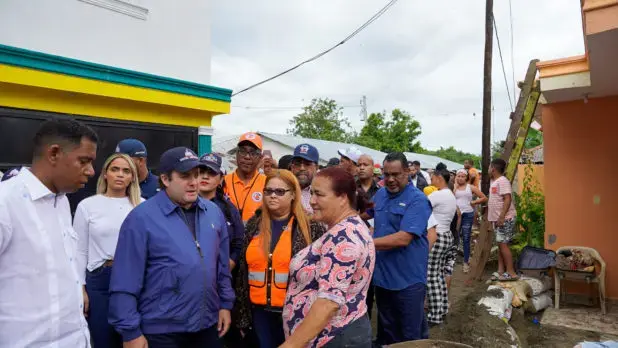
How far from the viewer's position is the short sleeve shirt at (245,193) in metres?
3.76

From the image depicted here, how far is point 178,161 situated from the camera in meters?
2.52

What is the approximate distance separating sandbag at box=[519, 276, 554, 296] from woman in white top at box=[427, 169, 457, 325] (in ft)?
4.21

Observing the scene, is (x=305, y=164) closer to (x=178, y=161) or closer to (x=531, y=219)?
(x=178, y=161)

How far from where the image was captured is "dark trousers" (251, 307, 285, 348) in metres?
2.81

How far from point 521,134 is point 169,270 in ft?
21.2

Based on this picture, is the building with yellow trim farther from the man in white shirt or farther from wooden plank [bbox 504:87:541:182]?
wooden plank [bbox 504:87:541:182]

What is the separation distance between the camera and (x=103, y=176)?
322cm

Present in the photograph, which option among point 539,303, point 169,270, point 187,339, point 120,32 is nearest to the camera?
point 169,270

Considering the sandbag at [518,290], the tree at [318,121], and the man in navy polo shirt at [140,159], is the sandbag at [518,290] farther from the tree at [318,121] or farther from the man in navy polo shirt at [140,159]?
the tree at [318,121]

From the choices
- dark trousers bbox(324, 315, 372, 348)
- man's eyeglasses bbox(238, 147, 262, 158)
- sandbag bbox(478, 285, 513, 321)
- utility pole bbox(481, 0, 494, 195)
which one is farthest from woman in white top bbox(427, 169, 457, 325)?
utility pole bbox(481, 0, 494, 195)

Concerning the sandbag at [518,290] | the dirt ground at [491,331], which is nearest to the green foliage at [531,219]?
the sandbag at [518,290]

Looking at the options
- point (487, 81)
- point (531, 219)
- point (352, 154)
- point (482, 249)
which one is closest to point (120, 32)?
point (352, 154)

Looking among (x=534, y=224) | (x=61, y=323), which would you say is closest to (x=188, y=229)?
(x=61, y=323)

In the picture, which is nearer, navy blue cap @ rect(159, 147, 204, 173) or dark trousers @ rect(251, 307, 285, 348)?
navy blue cap @ rect(159, 147, 204, 173)
